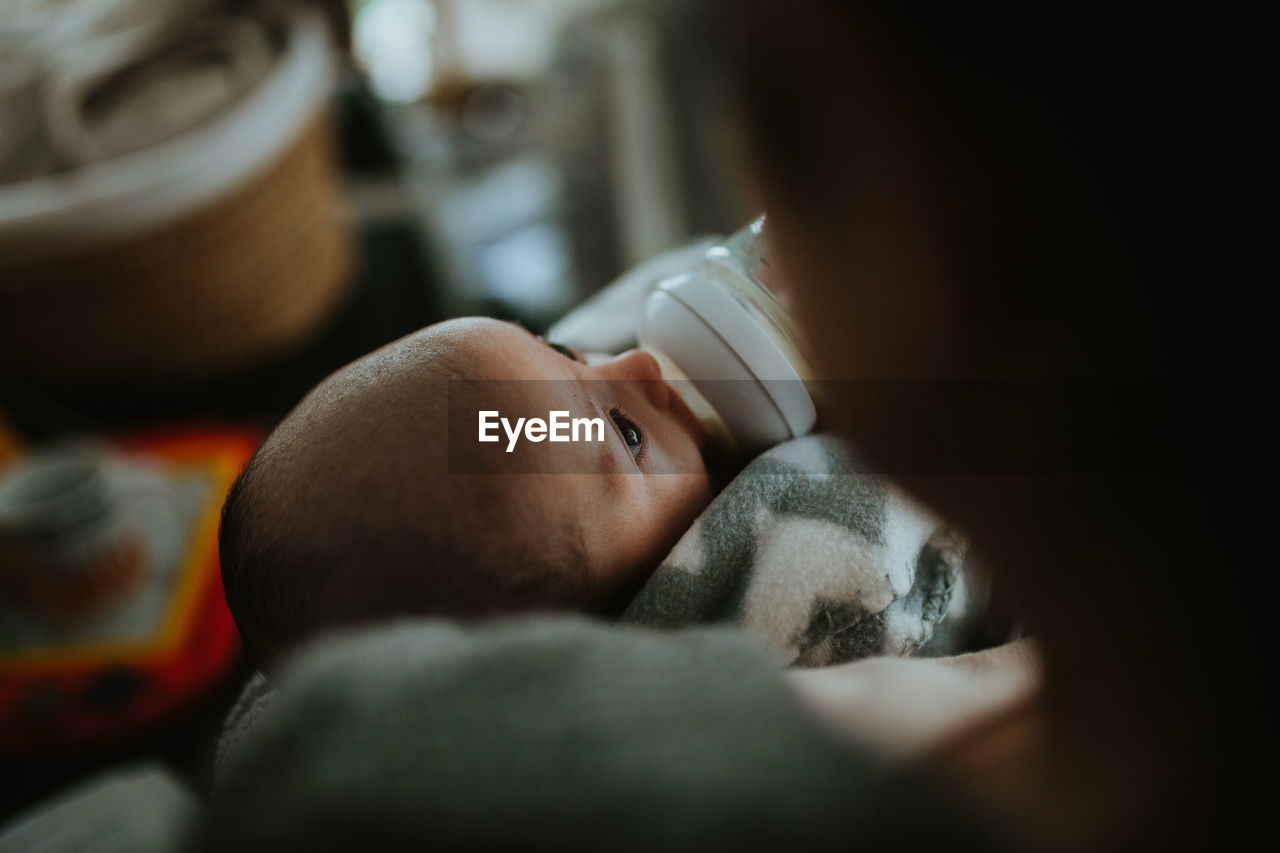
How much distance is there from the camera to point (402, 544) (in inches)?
16.8

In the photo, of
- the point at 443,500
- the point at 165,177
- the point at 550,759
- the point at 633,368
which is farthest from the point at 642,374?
the point at 165,177

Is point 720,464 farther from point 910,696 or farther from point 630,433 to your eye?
point 910,696

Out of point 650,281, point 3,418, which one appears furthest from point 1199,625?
point 3,418

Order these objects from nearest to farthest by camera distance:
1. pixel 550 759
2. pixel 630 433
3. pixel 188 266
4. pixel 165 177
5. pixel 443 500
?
pixel 550 759, pixel 443 500, pixel 630 433, pixel 165 177, pixel 188 266

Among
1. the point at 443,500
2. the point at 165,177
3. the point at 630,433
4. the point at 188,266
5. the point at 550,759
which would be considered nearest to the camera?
the point at 550,759

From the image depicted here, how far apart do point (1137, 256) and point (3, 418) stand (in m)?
1.72

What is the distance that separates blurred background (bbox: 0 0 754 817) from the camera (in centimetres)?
100

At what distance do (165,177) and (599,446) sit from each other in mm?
1062

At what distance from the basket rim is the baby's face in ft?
3.16

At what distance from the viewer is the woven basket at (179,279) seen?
121 centimetres

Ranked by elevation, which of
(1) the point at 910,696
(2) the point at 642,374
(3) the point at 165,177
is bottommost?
(1) the point at 910,696

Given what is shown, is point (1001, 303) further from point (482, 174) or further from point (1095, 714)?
point (482, 174)

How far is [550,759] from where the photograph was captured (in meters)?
0.29

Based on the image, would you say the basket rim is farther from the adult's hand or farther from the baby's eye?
the adult's hand
